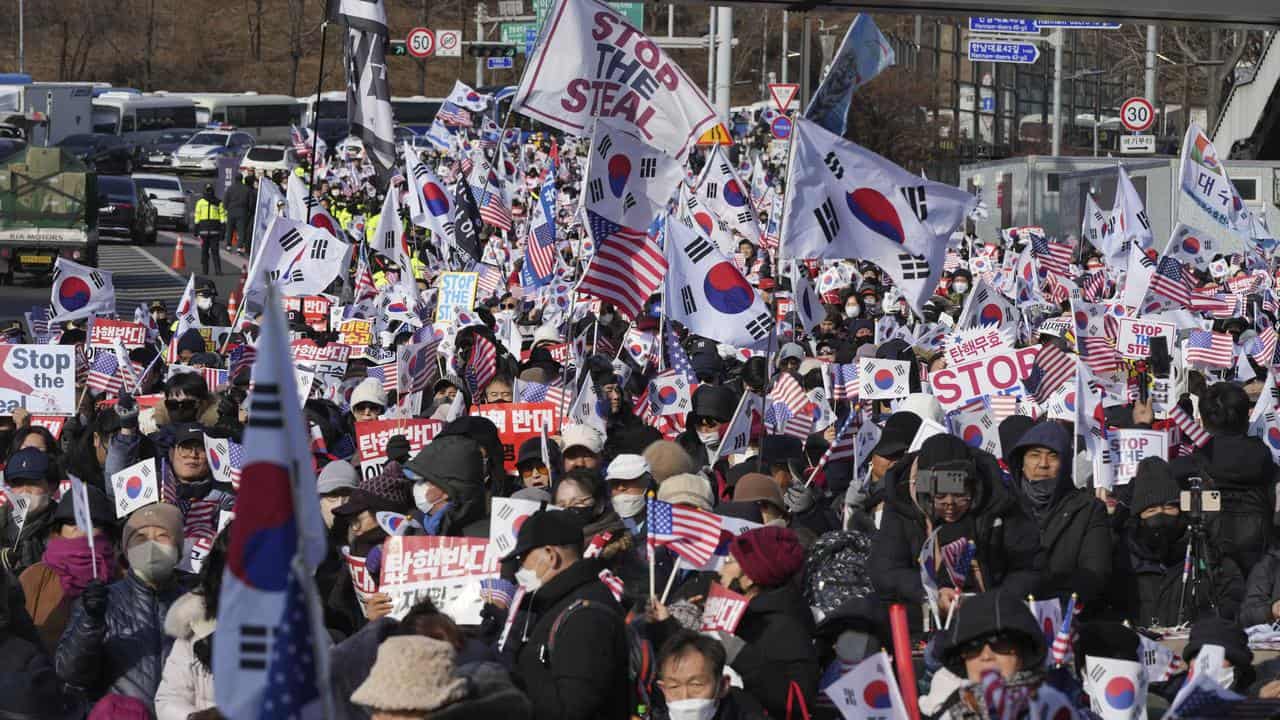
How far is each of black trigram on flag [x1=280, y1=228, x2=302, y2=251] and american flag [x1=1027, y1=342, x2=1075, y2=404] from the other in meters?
5.90

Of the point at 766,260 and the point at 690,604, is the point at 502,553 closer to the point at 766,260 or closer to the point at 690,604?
the point at 690,604

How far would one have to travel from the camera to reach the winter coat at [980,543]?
6422mm

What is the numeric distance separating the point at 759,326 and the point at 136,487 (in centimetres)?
434

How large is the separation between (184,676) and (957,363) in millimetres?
5963

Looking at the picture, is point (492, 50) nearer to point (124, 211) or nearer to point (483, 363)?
point (124, 211)

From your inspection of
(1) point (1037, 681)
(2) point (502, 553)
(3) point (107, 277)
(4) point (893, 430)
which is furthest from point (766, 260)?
(1) point (1037, 681)

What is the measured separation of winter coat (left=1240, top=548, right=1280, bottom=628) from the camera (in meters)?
7.43

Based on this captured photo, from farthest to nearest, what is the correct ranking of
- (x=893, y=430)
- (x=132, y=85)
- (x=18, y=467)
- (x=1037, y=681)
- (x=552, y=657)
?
(x=132, y=85) < (x=893, y=430) < (x=18, y=467) < (x=552, y=657) < (x=1037, y=681)

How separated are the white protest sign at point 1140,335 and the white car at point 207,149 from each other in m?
43.7

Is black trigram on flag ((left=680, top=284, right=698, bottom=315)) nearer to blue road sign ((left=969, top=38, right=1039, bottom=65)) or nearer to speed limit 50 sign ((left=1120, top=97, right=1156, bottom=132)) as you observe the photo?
speed limit 50 sign ((left=1120, top=97, right=1156, bottom=132))

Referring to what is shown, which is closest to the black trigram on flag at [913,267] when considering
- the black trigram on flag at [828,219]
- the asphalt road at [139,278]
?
the black trigram on flag at [828,219]

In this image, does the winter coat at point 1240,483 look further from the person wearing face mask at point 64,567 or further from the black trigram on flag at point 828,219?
the person wearing face mask at point 64,567

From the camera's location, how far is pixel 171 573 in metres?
6.21

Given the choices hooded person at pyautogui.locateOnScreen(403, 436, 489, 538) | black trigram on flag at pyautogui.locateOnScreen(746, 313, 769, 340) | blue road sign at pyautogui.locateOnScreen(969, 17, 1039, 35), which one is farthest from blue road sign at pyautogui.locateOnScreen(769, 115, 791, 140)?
hooded person at pyautogui.locateOnScreen(403, 436, 489, 538)
